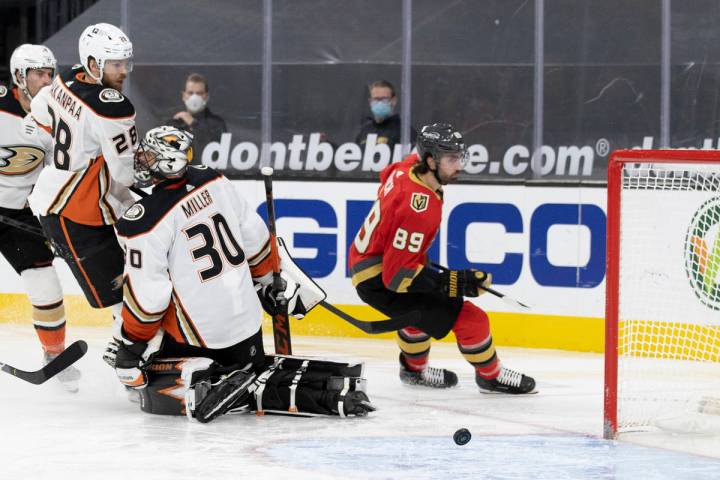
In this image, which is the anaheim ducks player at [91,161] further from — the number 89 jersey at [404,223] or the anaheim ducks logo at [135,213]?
the number 89 jersey at [404,223]

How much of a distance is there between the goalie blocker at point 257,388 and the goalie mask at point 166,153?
22.4 inches

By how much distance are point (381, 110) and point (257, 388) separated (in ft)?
9.67

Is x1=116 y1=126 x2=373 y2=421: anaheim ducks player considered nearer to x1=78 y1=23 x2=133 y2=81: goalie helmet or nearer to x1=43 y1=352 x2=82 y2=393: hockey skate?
x1=78 y1=23 x2=133 y2=81: goalie helmet

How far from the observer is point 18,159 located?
509 centimetres

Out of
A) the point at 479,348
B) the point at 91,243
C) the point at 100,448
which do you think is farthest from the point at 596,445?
Result: the point at 91,243

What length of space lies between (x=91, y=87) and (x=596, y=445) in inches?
76.2

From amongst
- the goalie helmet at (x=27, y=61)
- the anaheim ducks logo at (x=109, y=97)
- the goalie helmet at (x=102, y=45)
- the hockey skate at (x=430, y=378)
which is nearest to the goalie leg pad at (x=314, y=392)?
the hockey skate at (x=430, y=378)

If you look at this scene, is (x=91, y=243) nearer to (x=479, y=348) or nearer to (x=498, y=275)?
(x=479, y=348)

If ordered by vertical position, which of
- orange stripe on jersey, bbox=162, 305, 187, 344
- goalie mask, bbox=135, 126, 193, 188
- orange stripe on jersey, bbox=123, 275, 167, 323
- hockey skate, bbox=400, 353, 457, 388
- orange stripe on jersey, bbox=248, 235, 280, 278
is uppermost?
goalie mask, bbox=135, 126, 193, 188

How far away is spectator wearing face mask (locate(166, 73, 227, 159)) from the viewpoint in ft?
24.1

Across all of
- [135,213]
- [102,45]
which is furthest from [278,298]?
[102,45]

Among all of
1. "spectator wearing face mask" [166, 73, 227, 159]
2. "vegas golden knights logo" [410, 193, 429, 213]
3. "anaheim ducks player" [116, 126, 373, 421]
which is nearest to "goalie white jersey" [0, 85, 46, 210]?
"anaheim ducks player" [116, 126, 373, 421]

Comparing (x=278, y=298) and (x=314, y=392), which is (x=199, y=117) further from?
(x=314, y=392)

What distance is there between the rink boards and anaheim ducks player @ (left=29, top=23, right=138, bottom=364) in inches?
76.5
